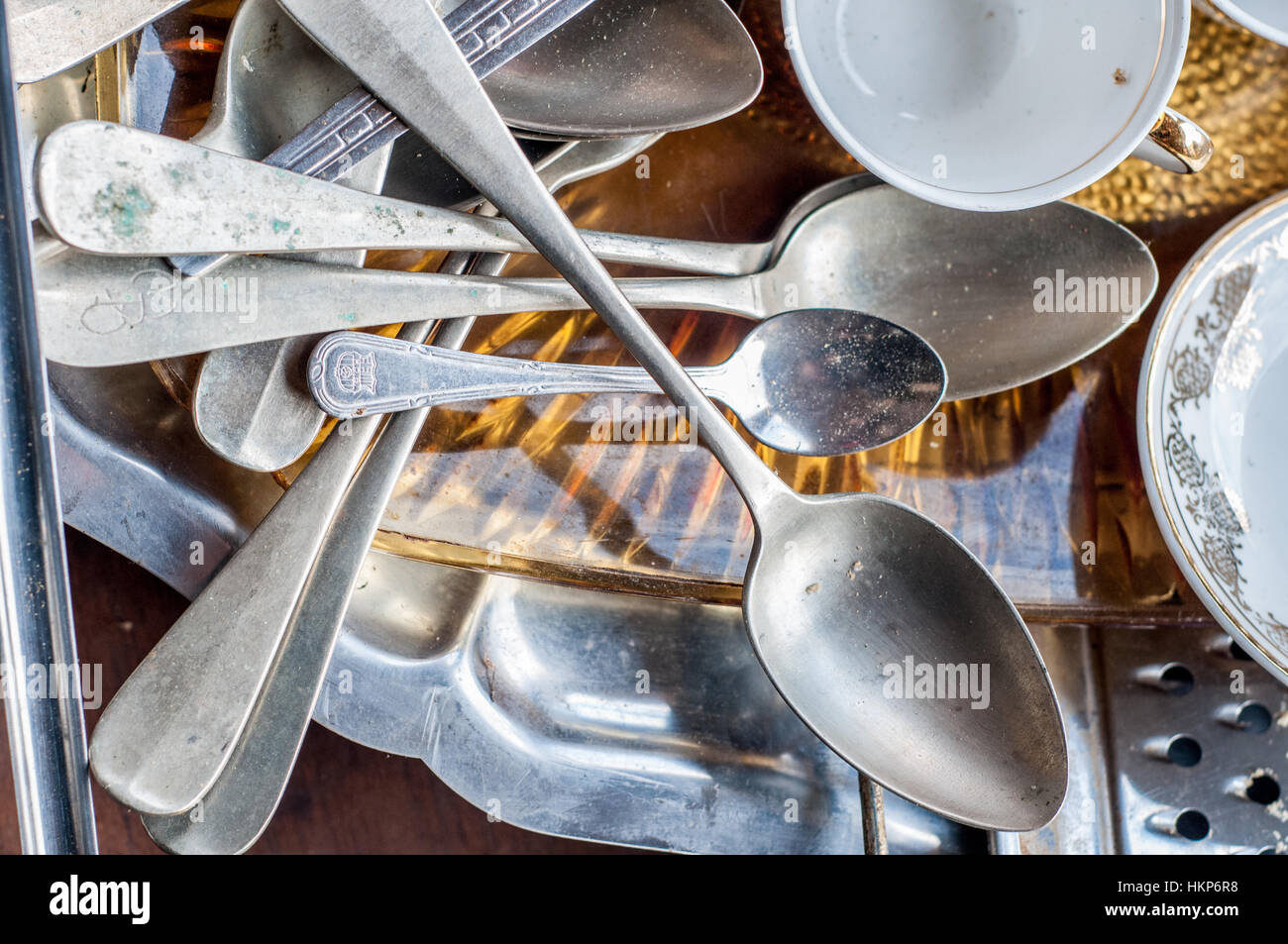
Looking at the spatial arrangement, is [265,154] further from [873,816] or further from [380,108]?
[873,816]

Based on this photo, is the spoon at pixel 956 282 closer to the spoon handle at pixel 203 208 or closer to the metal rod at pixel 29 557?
the spoon handle at pixel 203 208

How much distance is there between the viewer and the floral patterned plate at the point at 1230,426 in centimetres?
37

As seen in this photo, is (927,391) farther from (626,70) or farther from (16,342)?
(16,342)

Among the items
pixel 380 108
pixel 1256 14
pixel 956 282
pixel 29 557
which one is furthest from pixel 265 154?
pixel 1256 14

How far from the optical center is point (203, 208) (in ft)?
0.98

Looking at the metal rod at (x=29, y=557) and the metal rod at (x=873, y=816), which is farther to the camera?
the metal rod at (x=873, y=816)

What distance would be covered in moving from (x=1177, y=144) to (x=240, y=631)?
0.38 meters

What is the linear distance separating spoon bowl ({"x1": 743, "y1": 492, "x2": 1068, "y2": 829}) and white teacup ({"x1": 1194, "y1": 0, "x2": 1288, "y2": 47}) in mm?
225

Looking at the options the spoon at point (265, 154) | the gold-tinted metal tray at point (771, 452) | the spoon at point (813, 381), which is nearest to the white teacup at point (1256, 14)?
the gold-tinted metal tray at point (771, 452)

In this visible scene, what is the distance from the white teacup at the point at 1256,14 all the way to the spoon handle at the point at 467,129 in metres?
0.25

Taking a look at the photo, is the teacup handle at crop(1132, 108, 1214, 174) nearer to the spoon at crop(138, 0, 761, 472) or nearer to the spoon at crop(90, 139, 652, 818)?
the spoon at crop(138, 0, 761, 472)

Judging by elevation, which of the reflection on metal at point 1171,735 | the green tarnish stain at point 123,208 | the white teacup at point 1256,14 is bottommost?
the reflection on metal at point 1171,735
